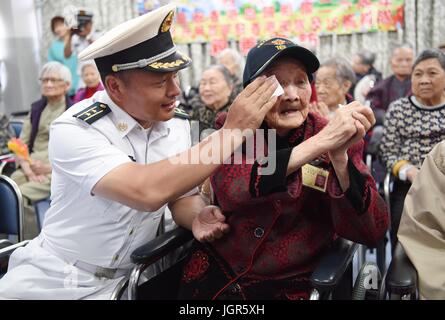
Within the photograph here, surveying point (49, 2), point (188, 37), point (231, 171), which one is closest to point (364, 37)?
point (188, 37)

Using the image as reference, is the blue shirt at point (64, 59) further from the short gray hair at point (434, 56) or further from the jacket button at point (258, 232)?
the jacket button at point (258, 232)

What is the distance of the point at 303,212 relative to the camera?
1470mm

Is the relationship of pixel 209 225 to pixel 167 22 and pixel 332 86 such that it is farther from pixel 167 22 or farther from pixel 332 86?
pixel 332 86

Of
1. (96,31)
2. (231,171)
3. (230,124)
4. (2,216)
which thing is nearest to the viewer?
(230,124)

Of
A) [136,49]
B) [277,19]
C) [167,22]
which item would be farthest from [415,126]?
[277,19]

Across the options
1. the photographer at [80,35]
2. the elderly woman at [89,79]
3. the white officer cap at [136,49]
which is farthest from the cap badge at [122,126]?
the photographer at [80,35]

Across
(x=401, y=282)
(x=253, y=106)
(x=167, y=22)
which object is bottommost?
(x=401, y=282)

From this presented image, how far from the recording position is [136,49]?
1.38 metres

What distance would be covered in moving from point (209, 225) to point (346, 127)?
0.53m

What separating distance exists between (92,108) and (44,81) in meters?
2.54

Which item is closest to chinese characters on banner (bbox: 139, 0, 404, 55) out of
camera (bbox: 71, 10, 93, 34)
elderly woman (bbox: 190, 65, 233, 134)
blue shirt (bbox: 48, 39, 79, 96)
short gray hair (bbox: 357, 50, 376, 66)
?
short gray hair (bbox: 357, 50, 376, 66)

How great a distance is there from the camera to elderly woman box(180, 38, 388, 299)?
52.2 inches

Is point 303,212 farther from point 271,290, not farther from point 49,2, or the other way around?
point 49,2

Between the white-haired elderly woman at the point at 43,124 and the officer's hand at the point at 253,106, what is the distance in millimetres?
2541
